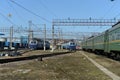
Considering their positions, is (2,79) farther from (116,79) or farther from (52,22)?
(52,22)

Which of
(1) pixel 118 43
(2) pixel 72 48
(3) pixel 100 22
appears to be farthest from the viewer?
(2) pixel 72 48

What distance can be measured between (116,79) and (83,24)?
71.2 meters

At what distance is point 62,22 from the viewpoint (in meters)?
87.5

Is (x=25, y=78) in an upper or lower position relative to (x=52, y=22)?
lower

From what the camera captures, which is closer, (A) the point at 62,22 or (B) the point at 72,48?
(A) the point at 62,22

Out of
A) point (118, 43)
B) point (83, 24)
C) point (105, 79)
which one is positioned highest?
point (83, 24)

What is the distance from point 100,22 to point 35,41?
1874cm

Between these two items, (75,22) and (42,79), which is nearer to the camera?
(42,79)

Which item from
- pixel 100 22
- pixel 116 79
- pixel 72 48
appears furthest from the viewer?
pixel 72 48

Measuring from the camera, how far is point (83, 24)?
283ft

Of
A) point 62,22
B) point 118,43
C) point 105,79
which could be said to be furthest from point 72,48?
point 105,79

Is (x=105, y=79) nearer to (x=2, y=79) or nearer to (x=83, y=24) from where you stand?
(x=2, y=79)

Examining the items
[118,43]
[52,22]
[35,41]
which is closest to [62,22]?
[52,22]

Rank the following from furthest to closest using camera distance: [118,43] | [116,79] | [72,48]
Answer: [72,48]
[118,43]
[116,79]
